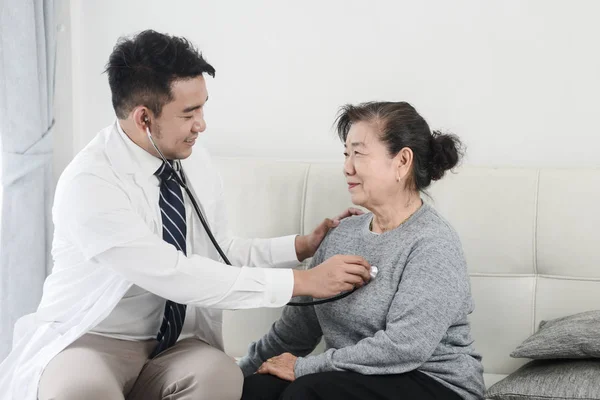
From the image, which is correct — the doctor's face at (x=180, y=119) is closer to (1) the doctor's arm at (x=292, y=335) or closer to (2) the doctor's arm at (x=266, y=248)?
(2) the doctor's arm at (x=266, y=248)

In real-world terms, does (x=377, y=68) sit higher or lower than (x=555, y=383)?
higher

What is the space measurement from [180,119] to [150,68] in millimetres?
139

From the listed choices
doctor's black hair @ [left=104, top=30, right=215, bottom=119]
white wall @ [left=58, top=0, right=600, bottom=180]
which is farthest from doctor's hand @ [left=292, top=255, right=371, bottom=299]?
white wall @ [left=58, top=0, right=600, bottom=180]

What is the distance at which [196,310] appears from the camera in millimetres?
2020

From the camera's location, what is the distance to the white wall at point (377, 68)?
2.38 meters

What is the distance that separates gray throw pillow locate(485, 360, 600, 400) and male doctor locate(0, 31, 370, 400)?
432 mm

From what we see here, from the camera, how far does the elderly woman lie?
5.56 ft

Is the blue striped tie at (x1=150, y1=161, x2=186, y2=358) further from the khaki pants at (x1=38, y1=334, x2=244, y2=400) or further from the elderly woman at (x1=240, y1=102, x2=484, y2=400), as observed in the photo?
the elderly woman at (x1=240, y1=102, x2=484, y2=400)

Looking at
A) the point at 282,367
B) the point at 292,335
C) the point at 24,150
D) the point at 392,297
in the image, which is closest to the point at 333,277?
the point at 392,297

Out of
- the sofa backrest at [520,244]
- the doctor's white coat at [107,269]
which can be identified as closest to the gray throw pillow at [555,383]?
the sofa backrest at [520,244]

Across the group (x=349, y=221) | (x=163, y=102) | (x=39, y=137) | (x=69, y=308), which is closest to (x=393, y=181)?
(x=349, y=221)

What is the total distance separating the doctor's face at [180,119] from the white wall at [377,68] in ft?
2.53

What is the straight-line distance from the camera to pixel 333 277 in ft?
5.83

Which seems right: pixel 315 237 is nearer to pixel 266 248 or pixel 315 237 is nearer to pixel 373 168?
pixel 266 248
